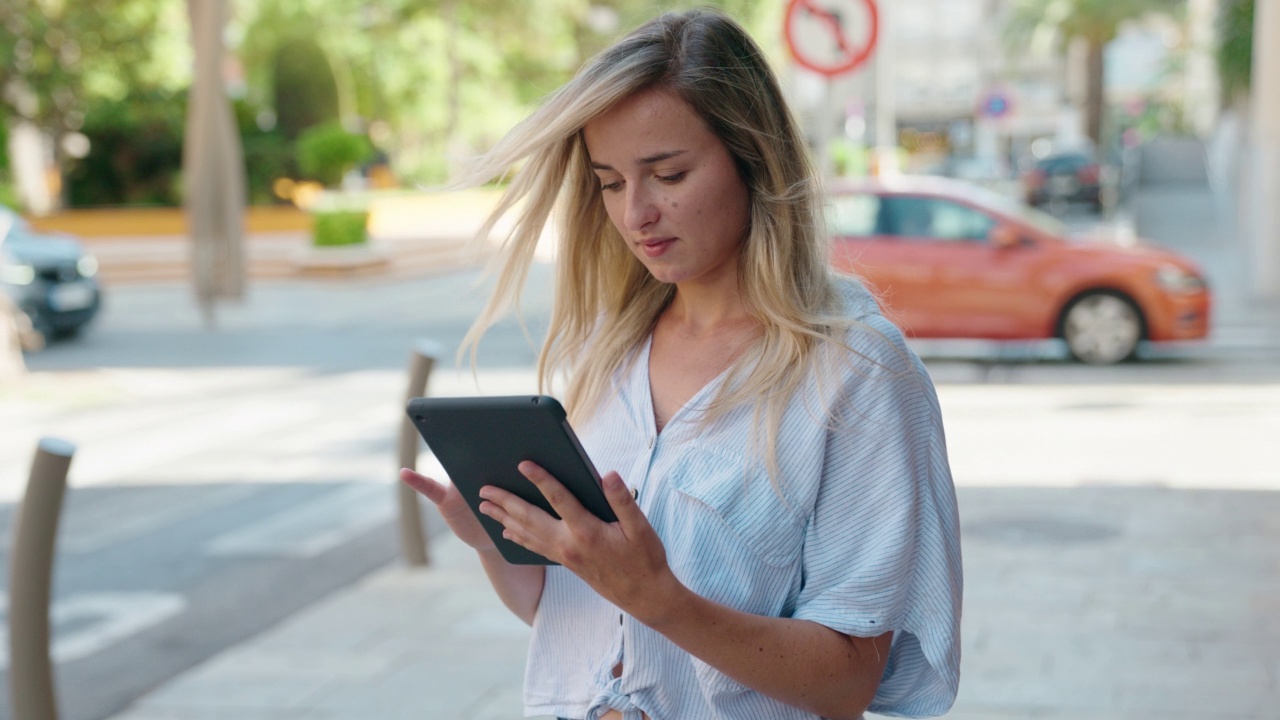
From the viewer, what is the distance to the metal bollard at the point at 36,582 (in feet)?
13.2

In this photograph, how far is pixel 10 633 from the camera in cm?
411

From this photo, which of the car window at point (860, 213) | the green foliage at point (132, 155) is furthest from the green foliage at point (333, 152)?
the car window at point (860, 213)

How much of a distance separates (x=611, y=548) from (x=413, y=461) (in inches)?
194

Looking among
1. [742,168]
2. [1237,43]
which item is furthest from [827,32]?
[1237,43]

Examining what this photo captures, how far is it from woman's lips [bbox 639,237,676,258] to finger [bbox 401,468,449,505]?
424mm

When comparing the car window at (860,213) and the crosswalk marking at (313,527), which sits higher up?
the car window at (860,213)

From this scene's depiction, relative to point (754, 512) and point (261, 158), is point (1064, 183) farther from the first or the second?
point (754, 512)

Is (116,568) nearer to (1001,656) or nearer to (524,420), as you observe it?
(1001,656)

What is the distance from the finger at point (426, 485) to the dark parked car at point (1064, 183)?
34.9 m

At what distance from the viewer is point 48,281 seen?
1638cm

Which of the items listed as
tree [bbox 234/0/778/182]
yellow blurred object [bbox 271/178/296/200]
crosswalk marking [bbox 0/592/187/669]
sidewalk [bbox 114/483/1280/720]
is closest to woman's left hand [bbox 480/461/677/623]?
sidewalk [bbox 114/483/1280/720]

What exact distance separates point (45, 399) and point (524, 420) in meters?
11.5

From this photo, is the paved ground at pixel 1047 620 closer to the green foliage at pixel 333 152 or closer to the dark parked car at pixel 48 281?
the dark parked car at pixel 48 281

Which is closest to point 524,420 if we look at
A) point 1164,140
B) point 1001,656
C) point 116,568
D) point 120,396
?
point 1001,656
